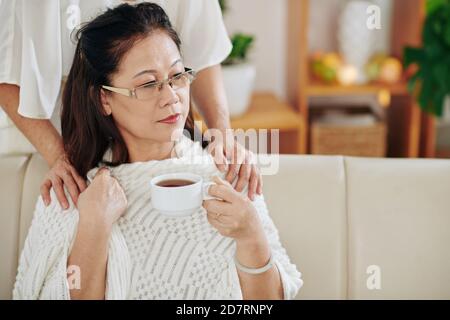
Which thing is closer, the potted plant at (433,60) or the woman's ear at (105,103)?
the woman's ear at (105,103)

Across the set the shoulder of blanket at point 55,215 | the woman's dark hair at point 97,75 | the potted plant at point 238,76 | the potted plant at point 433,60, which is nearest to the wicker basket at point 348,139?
the potted plant at point 433,60

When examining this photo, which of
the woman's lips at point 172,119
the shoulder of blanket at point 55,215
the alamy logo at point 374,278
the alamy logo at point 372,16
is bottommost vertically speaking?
the alamy logo at point 374,278

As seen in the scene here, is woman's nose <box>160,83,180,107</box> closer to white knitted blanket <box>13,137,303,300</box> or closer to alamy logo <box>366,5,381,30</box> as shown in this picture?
white knitted blanket <box>13,137,303,300</box>

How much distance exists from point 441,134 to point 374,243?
1884mm

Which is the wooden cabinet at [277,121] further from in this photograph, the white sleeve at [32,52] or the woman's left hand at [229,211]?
the woman's left hand at [229,211]

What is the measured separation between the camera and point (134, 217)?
4.82ft

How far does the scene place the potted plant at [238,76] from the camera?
267 centimetres

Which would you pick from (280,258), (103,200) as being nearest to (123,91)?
(103,200)

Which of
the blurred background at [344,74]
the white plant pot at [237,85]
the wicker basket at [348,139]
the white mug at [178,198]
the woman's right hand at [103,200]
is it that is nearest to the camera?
the white mug at [178,198]

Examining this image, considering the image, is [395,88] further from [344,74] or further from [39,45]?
[39,45]

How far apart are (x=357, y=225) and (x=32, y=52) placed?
2.87 feet

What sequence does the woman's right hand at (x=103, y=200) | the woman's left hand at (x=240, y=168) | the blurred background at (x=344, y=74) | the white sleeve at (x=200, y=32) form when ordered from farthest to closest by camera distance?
the blurred background at (x=344, y=74) < the white sleeve at (x=200, y=32) < the woman's left hand at (x=240, y=168) < the woman's right hand at (x=103, y=200)
